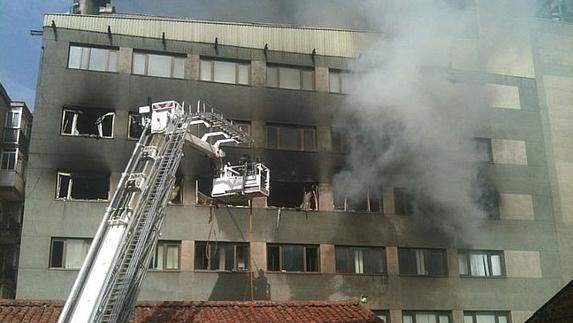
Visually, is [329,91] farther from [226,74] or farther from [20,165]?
[20,165]

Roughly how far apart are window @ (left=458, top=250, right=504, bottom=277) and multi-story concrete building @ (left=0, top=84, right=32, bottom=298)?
2079cm

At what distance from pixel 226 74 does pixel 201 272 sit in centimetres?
805

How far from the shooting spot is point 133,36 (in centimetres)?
2536

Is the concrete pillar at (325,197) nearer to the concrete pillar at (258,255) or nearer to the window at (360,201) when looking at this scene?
the window at (360,201)

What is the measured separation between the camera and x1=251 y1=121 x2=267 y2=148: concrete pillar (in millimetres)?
25109

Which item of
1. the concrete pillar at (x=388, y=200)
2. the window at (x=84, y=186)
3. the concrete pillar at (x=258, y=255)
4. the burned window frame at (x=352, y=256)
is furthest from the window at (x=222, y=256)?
the concrete pillar at (x=388, y=200)

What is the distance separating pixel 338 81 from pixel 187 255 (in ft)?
31.8

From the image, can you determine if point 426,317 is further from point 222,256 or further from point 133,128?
point 133,128

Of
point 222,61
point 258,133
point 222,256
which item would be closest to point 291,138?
point 258,133

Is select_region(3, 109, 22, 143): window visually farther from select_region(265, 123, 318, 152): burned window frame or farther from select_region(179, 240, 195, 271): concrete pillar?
select_region(265, 123, 318, 152): burned window frame

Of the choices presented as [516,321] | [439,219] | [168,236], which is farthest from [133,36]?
[516,321]

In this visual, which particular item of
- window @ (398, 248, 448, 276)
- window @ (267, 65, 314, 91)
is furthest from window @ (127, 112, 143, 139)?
window @ (398, 248, 448, 276)

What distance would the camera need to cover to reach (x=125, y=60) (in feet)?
81.7

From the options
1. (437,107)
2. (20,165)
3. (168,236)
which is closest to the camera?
(168,236)
